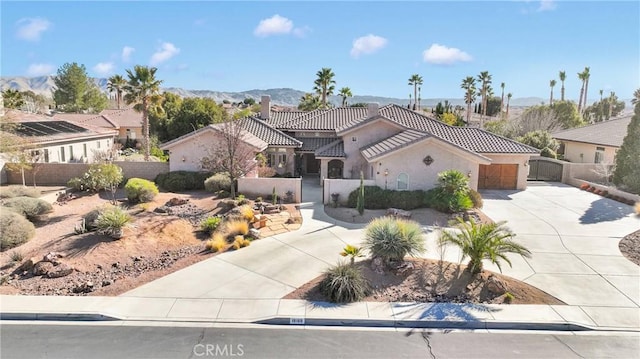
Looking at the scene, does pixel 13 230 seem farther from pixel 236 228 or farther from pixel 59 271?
pixel 236 228

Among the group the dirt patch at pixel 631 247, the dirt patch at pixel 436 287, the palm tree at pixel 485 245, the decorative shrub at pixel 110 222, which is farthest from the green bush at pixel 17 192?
the dirt patch at pixel 631 247

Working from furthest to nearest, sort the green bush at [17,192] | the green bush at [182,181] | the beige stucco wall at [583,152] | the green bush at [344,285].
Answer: the beige stucco wall at [583,152]
the green bush at [182,181]
the green bush at [17,192]
the green bush at [344,285]

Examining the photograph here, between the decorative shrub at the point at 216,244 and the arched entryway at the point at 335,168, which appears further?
the arched entryway at the point at 335,168

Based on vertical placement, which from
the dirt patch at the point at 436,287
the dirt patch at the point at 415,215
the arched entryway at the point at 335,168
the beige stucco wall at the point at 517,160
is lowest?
the dirt patch at the point at 436,287

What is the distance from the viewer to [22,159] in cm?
2583

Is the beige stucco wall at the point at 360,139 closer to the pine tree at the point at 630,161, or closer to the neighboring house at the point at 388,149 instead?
the neighboring house at the point at 388,149

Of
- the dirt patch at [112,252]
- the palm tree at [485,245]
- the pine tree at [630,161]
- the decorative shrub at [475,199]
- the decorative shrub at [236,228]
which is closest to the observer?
the palm tree at [485,245]

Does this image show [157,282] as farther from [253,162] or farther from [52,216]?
[253,162]

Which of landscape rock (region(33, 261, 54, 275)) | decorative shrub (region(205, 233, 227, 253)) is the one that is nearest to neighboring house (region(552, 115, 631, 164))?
decorative shrub (region(205, 233, 227, 253))

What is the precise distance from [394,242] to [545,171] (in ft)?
88.7

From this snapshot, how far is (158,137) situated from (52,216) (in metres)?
29.5

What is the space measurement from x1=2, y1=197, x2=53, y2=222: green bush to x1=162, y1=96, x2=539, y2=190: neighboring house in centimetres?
976

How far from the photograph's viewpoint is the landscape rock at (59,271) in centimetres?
1451

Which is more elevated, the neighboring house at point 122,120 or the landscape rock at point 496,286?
the neighboring house at point 122,120
